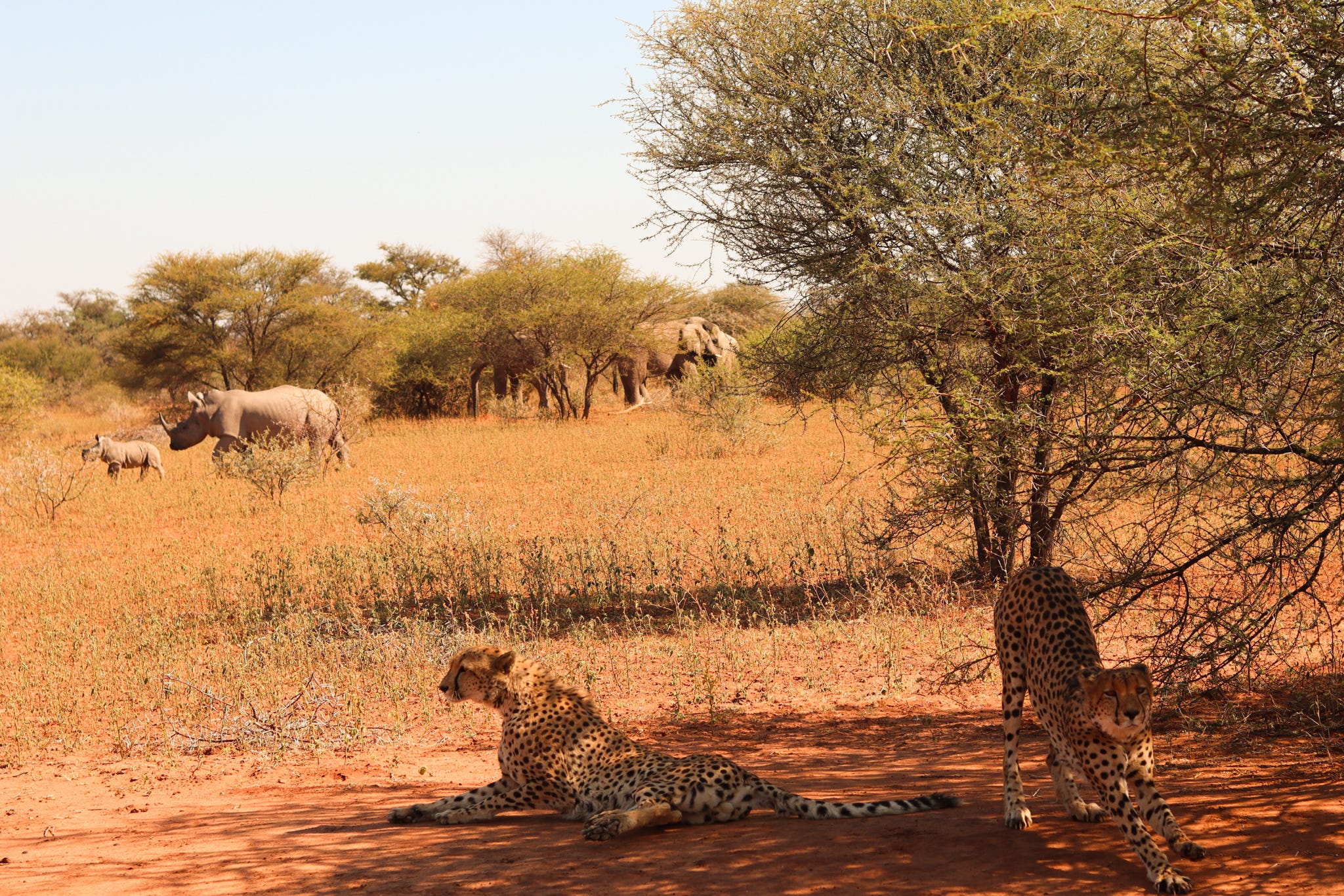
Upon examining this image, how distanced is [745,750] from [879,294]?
5103 mm

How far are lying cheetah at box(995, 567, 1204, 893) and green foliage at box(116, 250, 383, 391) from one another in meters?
31.7

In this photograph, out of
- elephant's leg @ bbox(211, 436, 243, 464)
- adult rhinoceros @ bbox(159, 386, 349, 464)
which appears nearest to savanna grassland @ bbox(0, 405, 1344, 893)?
elephant's leg @ bbox(211, 436, 243, 464)

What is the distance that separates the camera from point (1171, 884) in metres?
4.04

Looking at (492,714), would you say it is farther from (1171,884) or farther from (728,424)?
(728,424)

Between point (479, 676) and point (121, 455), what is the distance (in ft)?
65.5

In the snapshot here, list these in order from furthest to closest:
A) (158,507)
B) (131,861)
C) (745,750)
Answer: (158,507), (745,750), (131,861)

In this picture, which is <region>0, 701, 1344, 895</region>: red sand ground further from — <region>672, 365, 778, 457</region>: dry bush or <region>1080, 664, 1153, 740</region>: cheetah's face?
<region>672, 365, 778, 457</region>: dry bush

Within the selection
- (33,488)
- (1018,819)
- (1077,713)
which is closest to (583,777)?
(1018,819)

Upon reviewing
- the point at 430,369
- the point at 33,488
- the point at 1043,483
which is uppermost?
the point at 430,369

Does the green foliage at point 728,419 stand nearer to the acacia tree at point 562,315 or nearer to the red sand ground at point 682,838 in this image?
the acacia tree at point 562,315

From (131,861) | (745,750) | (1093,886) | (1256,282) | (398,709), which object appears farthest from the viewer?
(398,709)

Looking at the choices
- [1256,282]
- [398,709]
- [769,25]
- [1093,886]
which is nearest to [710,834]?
[1093,886]

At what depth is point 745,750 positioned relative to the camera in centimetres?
Result: 696

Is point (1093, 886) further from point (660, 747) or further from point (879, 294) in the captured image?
point (879, 294)
